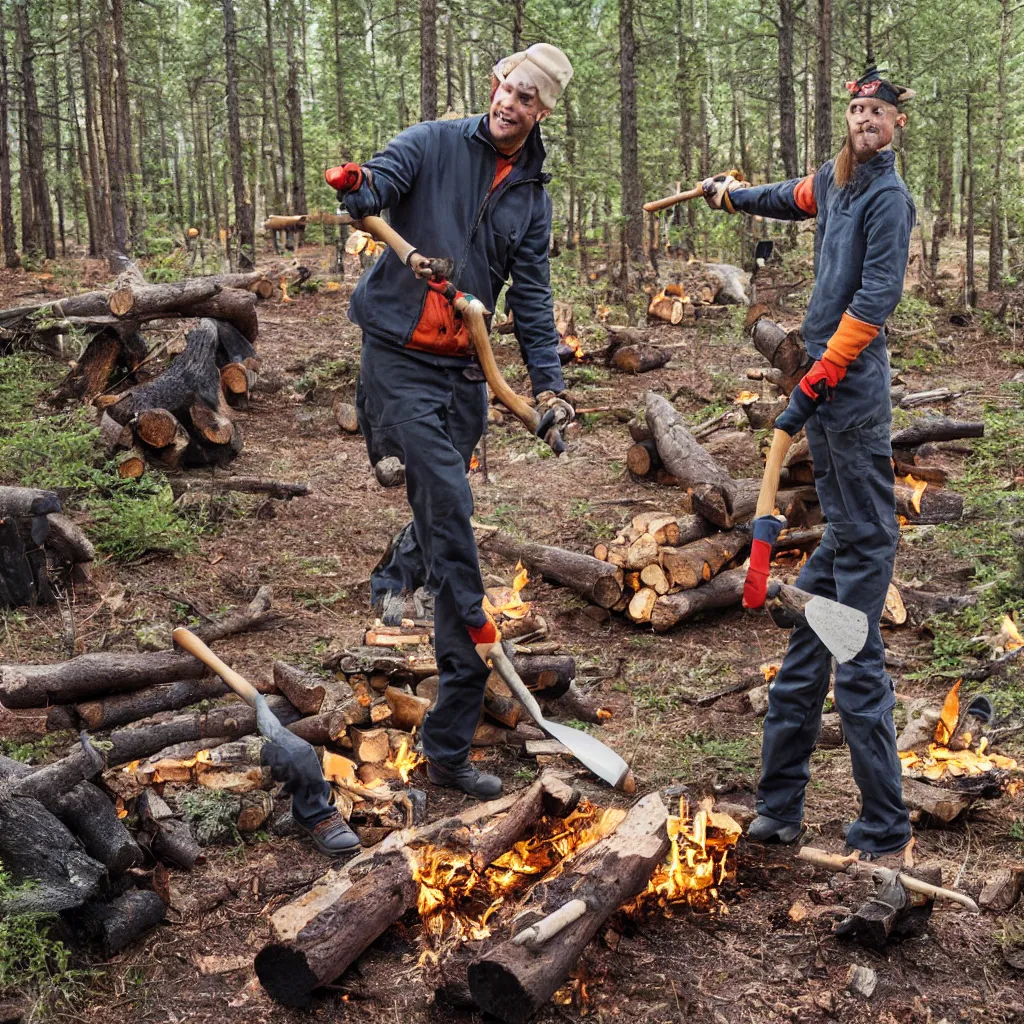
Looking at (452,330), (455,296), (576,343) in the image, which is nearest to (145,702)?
(452,330)

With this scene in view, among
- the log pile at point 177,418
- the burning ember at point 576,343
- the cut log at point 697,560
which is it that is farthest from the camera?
the burning ember at point 576,343

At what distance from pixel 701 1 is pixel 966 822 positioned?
1406 inches

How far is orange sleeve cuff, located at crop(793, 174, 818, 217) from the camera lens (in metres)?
4.04

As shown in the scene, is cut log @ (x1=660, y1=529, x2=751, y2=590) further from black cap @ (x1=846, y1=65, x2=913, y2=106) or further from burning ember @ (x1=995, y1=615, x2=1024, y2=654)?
black cap @ (x1=846, y1=65, x2=913, y2=106)

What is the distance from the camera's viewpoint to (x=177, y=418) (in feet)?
29.6

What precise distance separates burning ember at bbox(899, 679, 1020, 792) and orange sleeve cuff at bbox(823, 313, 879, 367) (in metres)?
1.92

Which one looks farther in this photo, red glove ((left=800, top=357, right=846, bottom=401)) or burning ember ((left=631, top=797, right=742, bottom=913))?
red glove ((left=800, top=357, right=846, bottom=401))

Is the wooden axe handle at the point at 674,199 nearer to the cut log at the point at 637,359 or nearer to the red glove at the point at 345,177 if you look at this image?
the red glove at the point at 345,177

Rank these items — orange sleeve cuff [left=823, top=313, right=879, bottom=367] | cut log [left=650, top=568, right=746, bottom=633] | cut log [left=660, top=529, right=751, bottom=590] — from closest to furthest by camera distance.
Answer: orange sleeve cuff [left=823, top=313, right=879, bottom=367] → cut log [left=650, top=568, right=746, bottom=633] → cut log [left=660, top=529, right=751, bottom=590]

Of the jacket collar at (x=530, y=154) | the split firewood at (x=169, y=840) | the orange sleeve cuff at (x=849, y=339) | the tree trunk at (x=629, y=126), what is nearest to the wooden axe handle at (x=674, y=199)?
the jacket collar at (x=530, y=154)

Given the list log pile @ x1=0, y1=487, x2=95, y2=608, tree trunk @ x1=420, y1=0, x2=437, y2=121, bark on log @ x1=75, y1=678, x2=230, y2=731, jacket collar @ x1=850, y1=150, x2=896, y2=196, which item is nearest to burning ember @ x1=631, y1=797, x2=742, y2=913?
jacket collar @ x1=850, y1=150, x2=896, y2=196

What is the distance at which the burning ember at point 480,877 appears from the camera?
3213 mm

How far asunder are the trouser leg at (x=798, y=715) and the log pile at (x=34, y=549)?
4.46 m

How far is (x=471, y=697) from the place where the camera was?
13.9 feet
